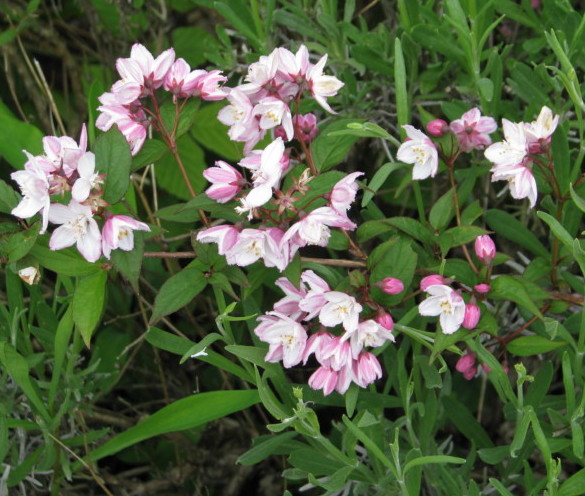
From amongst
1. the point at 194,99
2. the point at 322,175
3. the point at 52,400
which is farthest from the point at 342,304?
the point at 52,400

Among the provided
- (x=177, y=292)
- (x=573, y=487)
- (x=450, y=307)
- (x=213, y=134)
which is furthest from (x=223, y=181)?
(x=213, y=134)

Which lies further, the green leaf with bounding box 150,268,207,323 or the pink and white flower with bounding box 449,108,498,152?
the pink and white flower with bounding box 449,108,498,152

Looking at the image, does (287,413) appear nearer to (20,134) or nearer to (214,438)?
(214,438)

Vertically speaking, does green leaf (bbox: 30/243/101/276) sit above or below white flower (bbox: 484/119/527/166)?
above

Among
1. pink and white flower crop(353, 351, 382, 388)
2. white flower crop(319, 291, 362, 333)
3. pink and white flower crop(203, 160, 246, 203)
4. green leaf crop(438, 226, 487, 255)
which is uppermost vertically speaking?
pink and white flower crop(203, 160, 246, 203)

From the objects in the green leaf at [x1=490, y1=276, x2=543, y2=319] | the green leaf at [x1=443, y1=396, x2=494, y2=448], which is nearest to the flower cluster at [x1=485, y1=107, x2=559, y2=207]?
the green leaf at [x1=490, y1=276, x2=543, y2=319]

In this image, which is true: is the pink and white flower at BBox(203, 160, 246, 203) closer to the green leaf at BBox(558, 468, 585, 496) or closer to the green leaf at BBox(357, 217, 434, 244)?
the green leaf at BBox(357, 217, 434, 244)
